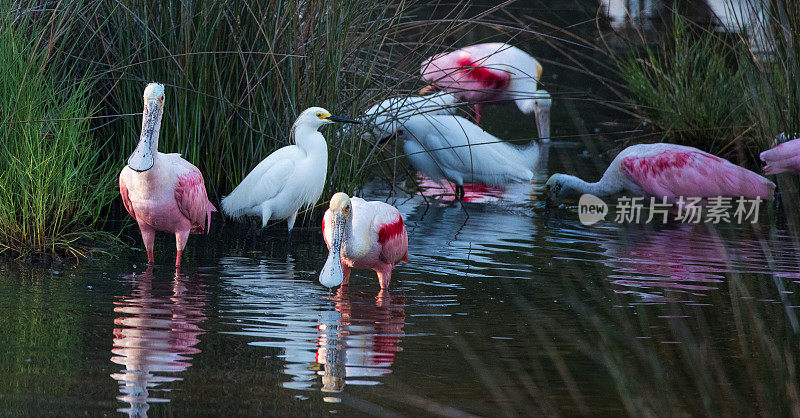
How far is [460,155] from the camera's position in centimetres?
886

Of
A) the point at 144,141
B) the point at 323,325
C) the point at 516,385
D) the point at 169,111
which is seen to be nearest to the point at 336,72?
the point at 169,111

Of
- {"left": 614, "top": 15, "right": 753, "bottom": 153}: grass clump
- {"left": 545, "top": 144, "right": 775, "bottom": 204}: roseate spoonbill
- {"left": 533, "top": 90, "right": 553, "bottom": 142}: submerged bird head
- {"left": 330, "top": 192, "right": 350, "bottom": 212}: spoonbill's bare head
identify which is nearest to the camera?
A: {"left": 330, "top": 192, "right": 350, "bottom": 212}: spoonbill's bare head

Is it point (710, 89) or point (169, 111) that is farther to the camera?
point (710, 89)

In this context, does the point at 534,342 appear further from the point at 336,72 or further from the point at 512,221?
the point at 512,221

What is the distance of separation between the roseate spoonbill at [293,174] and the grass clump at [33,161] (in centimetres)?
102

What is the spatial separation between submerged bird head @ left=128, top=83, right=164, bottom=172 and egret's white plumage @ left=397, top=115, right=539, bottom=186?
2.83m

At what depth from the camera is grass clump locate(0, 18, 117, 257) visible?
18.5 ft

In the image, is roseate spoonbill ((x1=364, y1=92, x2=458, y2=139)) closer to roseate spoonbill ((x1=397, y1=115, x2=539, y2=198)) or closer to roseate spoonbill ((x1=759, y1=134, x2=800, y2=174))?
roseate spoonbill ((x1=397, y1=115, x2=539, y2=198))

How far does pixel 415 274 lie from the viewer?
6012mm

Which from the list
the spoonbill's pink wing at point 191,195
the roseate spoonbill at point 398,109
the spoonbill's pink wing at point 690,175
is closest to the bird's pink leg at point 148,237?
the spoonbill's pink wing at point 191,195

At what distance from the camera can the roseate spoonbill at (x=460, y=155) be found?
343 inches

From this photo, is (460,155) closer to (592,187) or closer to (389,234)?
(592,187)

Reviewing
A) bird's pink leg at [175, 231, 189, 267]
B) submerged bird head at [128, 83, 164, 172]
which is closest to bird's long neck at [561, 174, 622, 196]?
bird's pink leg at [175, 231, 189, 267]

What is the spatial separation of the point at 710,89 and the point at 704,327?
5446 mm
